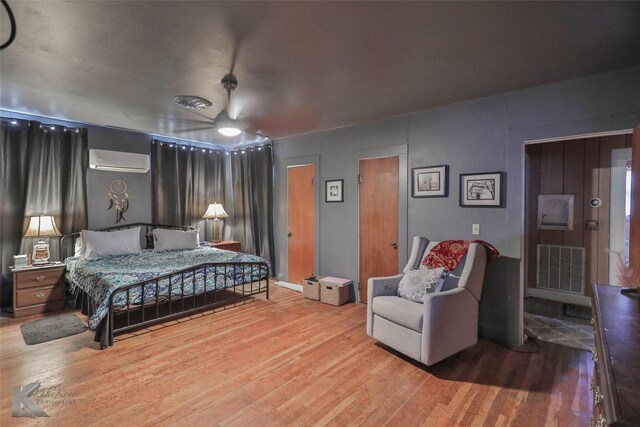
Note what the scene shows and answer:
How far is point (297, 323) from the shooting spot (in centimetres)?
354

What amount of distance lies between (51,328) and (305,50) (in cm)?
381

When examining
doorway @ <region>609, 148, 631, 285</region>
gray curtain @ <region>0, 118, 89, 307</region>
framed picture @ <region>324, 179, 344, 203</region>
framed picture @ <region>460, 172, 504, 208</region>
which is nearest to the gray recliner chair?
framed picture @ <region>460, 172, 504, 208</region>

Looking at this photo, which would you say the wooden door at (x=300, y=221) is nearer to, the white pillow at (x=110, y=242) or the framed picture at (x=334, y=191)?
the framed picture at (x=334, y=191)

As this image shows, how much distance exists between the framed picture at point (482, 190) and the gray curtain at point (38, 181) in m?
5.10

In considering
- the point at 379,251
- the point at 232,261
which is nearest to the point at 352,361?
the point at 379,251

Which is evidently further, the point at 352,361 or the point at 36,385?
the point at 352,361

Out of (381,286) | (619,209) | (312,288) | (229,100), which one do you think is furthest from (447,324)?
(619,209)

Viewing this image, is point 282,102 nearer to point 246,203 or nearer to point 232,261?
point 232,261

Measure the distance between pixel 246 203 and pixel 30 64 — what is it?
3585 millimetres

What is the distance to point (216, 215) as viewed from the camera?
5.78 metres

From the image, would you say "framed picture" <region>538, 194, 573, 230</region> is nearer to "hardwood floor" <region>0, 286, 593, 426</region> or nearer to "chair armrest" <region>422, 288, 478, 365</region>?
"hardwood floor" <region>0, 286, 593, 426</region>

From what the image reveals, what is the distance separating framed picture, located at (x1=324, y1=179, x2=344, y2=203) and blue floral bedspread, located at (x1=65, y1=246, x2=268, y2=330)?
136 cm

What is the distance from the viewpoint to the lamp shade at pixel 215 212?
577 centimetres

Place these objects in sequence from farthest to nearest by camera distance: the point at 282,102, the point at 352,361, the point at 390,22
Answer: the point at 282,102, the point at 352,361, the point at 390,22
